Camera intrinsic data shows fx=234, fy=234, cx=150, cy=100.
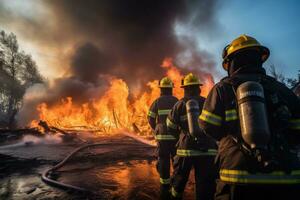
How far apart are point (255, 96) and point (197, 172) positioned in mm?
2197

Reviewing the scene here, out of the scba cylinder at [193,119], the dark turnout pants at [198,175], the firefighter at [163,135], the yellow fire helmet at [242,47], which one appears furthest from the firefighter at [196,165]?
the yellow fire helmet at [242,47]

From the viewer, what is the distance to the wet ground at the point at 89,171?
16.7 ft

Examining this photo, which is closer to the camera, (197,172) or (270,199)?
(270,199)

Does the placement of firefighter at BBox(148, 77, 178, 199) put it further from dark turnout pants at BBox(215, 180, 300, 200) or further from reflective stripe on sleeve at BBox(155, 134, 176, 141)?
dark turnout pants at BBox(215, 180, 300, 200)

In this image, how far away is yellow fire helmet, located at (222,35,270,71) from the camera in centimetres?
238

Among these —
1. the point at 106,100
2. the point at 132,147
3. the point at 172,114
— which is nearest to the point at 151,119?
the point at 172,114

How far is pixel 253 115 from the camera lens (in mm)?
1926

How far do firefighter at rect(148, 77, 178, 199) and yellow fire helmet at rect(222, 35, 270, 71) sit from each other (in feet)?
9.26

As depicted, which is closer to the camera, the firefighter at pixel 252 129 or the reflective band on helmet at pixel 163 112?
the firefighter at pixel 252 129

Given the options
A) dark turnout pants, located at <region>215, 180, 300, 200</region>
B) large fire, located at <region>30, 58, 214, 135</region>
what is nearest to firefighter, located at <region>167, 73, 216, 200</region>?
dark turnout pants, located at <region>215, 180, 300, 200</region>

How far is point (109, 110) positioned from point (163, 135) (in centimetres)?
1223

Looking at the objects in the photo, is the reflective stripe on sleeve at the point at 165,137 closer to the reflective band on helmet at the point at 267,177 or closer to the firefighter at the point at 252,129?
the firefighter at the point at 252,129

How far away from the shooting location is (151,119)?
Result: 592 cm

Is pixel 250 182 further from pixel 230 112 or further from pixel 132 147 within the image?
pixel 132 147
